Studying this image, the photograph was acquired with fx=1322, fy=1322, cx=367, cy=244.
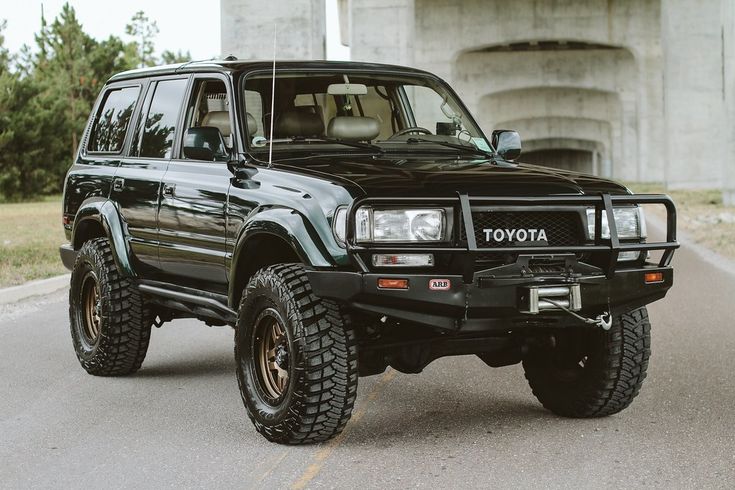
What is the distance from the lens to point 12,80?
45531mm

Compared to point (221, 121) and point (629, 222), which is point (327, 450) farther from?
point (221, 121)

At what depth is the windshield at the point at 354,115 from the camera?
7.74 metres

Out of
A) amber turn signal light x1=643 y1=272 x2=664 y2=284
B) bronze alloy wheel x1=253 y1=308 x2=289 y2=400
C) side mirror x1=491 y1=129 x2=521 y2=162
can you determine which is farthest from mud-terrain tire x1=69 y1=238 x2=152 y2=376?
amber turn signal light x1=643 y1=272 x2=664 y2=284

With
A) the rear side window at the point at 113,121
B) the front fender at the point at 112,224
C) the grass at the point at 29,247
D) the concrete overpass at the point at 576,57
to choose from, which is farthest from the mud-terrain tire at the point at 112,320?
the concrete overpass at the point at 576,57

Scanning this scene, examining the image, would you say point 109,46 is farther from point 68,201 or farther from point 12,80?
point 68,201

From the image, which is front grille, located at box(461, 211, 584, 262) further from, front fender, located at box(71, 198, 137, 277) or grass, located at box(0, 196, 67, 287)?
grass, located at box(0, 196, 67, 287)

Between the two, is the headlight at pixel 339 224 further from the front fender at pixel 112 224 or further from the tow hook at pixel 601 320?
the front fender at pixel 112 224

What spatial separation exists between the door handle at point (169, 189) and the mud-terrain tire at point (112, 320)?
34.8 inches

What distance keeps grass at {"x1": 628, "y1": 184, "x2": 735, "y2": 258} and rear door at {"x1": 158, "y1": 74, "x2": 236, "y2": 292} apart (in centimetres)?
1249

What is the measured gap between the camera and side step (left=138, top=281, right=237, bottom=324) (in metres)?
7.64

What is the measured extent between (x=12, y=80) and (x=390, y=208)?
4143 cm

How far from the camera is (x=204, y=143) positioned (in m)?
7.43

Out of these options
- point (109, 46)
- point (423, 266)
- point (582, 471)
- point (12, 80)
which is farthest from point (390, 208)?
point (109, 46)

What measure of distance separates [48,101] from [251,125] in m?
44.7
